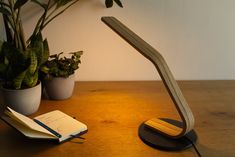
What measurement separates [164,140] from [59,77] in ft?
1.47

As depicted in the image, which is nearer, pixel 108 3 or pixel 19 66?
pixel 19 66

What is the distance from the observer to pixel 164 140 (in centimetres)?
85

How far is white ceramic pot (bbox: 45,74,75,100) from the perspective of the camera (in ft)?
3.48

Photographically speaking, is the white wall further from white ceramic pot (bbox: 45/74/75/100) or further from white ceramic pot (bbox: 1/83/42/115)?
white ceramic pot (bbox: 1/83/42/115)

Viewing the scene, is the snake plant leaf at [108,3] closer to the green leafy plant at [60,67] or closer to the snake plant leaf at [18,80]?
the green leafy plant at [60,67]

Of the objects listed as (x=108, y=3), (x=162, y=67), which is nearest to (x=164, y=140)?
(x=162, y=67)

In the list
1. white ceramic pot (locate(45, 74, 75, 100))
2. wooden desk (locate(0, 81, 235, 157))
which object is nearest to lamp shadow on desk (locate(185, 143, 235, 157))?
wooden desk (locate(0, 81, 235, 157))

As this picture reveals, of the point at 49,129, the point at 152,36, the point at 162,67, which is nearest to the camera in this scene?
the point at 162,67

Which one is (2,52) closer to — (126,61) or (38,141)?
(38,141)

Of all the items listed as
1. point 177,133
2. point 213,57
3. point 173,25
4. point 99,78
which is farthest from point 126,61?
point 177,133

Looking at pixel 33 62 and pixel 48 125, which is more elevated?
pixel 33 62

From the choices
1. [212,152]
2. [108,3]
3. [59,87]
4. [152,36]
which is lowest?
[212,152]

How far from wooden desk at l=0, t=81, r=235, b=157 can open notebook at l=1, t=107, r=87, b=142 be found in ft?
0.09

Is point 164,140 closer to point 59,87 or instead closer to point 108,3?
point 59,87
